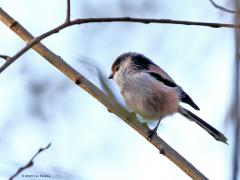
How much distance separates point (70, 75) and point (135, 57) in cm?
157

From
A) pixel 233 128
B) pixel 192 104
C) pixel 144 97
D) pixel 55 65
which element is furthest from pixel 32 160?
pixel 192 104

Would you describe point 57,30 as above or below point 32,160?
above

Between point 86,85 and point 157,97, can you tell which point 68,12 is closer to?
point 86,85

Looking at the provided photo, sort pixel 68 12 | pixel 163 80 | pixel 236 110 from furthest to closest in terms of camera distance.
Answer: pixel 163 80, pixel 68 12, pixel 236 110

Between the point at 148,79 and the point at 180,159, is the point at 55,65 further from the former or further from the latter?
the point at 148,79

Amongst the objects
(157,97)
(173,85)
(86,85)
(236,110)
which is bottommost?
(173,85)

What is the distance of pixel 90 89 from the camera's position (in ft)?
5.34

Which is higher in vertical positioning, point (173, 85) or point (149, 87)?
point (149, 87)

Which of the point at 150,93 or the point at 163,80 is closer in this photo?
the point at 150,93

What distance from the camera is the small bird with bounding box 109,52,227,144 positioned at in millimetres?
2777

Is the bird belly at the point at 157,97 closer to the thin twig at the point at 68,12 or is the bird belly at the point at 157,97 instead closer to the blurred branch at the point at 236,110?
the thin twig at the point at 68,12

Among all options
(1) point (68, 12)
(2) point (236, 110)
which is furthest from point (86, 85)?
(2) point (236, 110)

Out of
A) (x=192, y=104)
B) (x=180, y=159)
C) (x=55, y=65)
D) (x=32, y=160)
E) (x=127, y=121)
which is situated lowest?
(x=192, y=104)

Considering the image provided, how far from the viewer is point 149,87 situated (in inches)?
113
